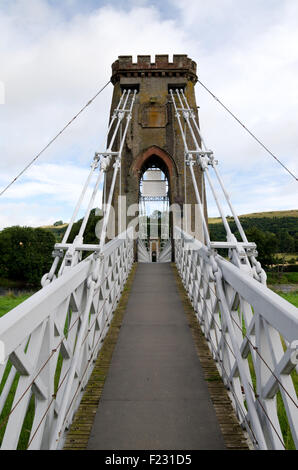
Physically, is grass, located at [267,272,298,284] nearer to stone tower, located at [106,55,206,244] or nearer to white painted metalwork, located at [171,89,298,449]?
stone tower, located at [106,55,206,244]

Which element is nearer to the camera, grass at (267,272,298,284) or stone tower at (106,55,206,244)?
stone tower at (106,55,206,244)

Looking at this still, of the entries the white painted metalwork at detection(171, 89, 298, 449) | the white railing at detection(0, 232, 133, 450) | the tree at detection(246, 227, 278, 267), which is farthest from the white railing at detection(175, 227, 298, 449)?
the tree at detection(246, 227, 278, 267)

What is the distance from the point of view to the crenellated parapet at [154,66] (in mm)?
10461

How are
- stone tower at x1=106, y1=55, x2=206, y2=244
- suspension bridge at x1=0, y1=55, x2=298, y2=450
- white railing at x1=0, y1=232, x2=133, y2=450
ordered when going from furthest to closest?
stone tower at x1=106, y1=55, x2=206, y2=244
suspension bridge at x1=0, y1=55, x2=298, y2=450
white railing at x1=0, y1=232, x2=133, y2=450

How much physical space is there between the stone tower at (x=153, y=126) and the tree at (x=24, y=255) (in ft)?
67.8

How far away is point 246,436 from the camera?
224 centimetres

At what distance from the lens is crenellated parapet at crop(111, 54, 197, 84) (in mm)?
10461

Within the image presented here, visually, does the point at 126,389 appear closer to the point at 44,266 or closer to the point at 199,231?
the point at 199,231

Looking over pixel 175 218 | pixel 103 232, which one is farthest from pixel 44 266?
pixel 103 232

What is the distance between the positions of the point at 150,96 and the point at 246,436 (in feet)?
34.3

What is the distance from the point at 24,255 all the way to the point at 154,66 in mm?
23684

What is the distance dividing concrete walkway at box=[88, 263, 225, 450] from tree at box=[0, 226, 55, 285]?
2604 centimetres

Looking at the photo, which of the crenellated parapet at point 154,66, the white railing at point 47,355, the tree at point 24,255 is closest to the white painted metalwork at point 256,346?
the white railing at point 47,355

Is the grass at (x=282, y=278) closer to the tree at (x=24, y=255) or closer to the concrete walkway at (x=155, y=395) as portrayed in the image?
the tree at (x=24, y=255)
